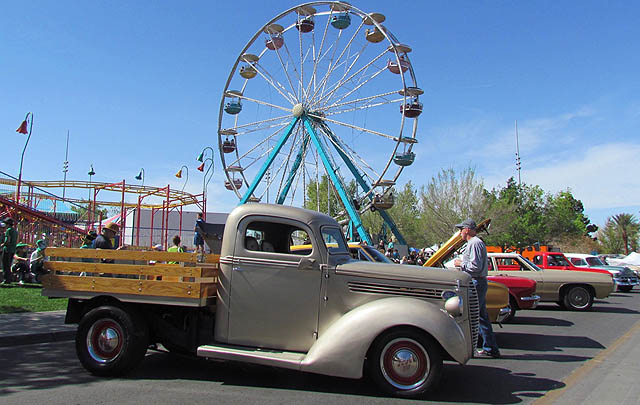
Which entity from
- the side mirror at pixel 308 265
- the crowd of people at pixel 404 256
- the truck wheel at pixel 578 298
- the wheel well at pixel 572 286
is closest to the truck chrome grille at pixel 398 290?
the side mirror at pixel 308 265

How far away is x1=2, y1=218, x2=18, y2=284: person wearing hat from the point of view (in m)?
13.2

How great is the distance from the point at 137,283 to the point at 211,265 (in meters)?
0.95

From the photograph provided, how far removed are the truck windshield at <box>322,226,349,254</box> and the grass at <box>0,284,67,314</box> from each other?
743cm

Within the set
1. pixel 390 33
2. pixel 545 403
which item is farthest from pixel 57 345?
pixel 390 33

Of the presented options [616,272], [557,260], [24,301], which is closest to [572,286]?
[557,260]

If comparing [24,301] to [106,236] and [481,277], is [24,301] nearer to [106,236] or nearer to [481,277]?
[106,236]

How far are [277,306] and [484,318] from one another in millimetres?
3215

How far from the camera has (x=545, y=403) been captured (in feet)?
16.0

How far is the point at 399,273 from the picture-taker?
5512 mm

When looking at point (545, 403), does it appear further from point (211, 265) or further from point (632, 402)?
point (211, 265)

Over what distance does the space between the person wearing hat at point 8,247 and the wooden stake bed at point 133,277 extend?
28.4ft

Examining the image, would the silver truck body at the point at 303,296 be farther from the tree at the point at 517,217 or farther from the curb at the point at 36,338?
the tree at the point at 517,217

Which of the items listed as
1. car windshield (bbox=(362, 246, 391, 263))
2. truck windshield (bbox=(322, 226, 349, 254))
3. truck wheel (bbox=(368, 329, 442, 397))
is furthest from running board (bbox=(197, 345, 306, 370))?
car windshield (bbox=(362, 246, 391, 263))

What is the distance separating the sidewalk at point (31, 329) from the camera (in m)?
7.55
